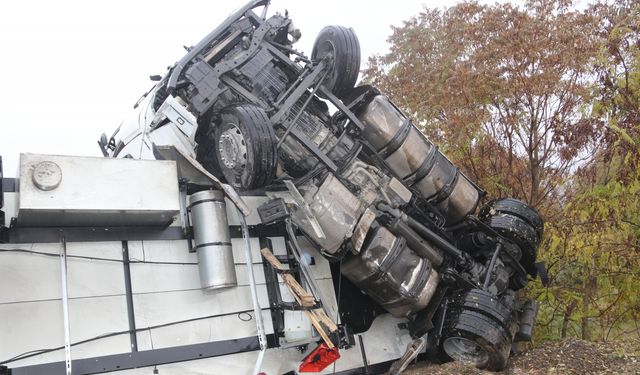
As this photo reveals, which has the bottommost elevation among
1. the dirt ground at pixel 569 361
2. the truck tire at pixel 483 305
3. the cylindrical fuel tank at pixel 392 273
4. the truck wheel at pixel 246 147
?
the dirt ground at pixel 569 361

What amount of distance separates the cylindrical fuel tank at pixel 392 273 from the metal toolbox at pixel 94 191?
176 cm

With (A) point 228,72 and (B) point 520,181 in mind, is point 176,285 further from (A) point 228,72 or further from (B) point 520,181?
(B) point 520,181

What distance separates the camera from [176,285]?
4.75 metres

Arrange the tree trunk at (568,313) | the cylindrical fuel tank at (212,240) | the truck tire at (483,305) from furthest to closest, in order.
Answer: the tree trunk at (568,313)
the truck tire at (483,305)
the cylindrical fuel tank at (212,240)

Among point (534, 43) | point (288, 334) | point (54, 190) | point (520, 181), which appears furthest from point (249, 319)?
point (534, 43)

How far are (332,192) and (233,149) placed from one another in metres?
0.96

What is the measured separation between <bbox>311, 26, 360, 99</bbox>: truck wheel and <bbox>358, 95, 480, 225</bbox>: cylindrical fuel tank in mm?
361

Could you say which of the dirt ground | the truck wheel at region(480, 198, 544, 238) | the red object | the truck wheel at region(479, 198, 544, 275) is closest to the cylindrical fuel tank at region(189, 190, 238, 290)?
the red object

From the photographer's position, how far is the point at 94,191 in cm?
414

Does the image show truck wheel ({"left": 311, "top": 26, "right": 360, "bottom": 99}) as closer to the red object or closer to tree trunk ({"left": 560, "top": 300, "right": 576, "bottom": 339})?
the red object

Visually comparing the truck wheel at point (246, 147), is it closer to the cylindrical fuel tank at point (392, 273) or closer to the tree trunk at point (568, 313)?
the cylindrical fuel tank at point (392, 273)

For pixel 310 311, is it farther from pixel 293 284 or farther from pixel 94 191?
pixel 94 191

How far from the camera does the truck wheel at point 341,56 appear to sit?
575 cm

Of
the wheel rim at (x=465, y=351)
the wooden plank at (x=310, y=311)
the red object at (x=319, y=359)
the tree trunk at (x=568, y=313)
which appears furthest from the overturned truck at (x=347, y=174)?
the tree trunk at (x=568, y=313)
